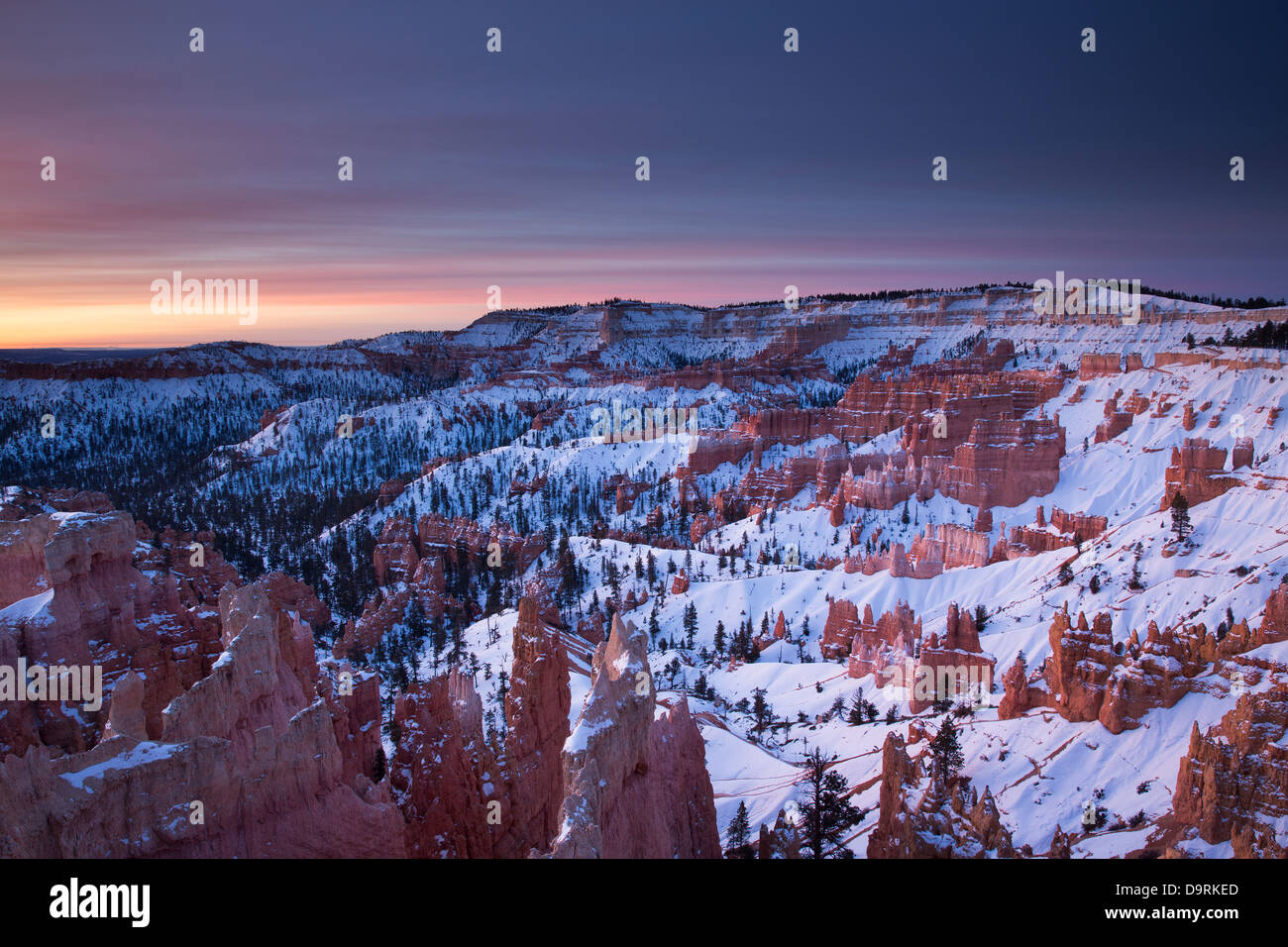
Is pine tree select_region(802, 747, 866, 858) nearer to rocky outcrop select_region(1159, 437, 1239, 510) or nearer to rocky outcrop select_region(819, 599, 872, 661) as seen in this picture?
rocky outcrop select_region(819, 599, 872, 661)

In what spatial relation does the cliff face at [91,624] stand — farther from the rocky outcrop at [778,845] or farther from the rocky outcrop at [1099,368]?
the rocky outcrop at [1099,368]

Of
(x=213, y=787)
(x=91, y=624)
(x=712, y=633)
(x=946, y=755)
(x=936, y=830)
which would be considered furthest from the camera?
(x=712, y=633)

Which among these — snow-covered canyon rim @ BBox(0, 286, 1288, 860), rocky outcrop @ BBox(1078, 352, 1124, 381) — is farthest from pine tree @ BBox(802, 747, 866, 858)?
rocky outcrop @ BBox(1078, 352, 1124, 381)

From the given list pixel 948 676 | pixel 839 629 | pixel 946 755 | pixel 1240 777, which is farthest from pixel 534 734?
pixel 839 629

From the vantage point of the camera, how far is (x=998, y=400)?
3140 inches

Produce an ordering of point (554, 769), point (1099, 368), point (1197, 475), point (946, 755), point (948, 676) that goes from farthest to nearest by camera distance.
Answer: point (1099, 368), point (1197, 475), point (948, 676), point (946, 755), point (554, 769)

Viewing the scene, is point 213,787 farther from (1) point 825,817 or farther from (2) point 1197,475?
(2) point 1197,475

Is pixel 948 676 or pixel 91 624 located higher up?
pixel 91 624

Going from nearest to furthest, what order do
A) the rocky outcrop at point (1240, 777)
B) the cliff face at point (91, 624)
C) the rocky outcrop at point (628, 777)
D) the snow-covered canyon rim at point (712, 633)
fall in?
the rocky outcrop at point (628, 777)
the snow-covered canyon rim at point (712, 633)
the cliff face at point (91, 624)
the rocky outcrop at point (1240, 777)

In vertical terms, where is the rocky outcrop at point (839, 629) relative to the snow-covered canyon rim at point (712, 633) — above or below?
below

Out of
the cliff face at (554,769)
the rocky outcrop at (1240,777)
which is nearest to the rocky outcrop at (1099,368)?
the rocky outcrop at (1240,777)

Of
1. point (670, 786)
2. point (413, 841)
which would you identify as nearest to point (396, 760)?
point (413, 841)

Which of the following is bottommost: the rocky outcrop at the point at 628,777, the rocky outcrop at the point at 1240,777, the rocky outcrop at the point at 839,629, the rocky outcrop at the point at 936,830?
the rocky outcrop at the point at 839,629
